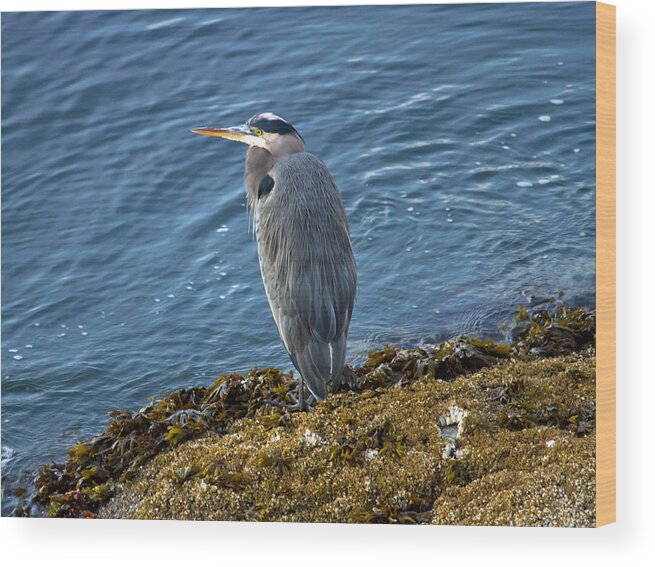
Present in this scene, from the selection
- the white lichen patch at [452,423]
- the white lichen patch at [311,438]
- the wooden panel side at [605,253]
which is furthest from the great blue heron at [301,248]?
the wooden panel side at [605,253]

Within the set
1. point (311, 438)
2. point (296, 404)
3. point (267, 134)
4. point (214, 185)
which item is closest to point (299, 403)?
point (296, 404)

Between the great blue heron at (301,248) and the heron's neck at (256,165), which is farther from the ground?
the heron's neck at (256,165)

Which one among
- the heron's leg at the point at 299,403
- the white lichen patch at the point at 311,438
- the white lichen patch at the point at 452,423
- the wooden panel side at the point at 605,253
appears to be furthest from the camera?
the heron's leg at the point at 299,403

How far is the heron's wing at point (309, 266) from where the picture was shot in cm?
495

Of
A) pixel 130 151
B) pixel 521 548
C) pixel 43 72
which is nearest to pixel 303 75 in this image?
pixel 130 151

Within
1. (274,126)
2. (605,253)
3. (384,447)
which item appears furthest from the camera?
(274,126)

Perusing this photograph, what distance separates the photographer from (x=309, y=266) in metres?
5.00

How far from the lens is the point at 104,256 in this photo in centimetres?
514

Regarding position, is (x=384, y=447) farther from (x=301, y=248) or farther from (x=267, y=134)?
(x=267, y=134)

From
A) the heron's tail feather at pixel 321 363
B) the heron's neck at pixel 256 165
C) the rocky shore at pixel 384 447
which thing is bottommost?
the rocky shore at pixel 384 447

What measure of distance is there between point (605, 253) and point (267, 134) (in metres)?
1.51

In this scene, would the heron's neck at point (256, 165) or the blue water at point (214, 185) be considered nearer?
the blue water at point (214, 185)

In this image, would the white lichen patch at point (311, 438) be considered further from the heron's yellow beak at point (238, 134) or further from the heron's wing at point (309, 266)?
the heron's yellow beak at point (238, 134)

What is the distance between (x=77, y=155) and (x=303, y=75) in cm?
105
